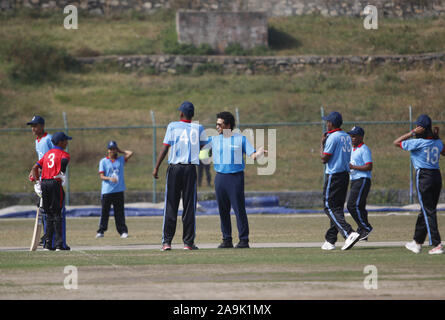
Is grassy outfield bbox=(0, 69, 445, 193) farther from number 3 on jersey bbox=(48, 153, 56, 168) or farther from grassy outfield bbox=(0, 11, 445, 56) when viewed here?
number 3 on jersey bbox=(48, 153, 56, 168)

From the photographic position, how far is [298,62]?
37.3 meters

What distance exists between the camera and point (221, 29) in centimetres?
3872

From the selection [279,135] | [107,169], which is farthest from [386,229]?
[279,135]

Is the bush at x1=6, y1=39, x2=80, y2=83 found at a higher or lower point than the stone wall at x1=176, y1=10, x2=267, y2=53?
lower

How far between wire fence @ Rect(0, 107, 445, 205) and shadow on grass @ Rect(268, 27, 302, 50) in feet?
38.5

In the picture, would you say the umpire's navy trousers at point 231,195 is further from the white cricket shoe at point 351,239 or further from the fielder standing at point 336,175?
the white cricket shoe at point 351,239

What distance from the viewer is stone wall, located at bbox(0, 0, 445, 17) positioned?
43.0m

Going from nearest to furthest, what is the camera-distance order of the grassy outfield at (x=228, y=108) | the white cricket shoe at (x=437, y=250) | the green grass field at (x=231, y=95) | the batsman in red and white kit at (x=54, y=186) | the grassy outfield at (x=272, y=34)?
the white cricket shoe at (x=437, y=250) < the batsman in red and white kit at (x=54, y=186) < the grassy outfield at (x=228, y=108) < the green grass field at (x=231, y=95) < the grassy outfield at (x=272, y=34)

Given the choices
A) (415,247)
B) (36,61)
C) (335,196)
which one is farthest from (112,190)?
(36,61)

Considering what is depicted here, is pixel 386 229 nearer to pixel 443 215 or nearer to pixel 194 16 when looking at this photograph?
pixel 443 215

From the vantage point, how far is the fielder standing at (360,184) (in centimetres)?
1225

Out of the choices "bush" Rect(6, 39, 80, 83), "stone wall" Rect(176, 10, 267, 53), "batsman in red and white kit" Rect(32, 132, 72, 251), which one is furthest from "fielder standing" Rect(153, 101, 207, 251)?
"stone wall" Rect(176, 10, 267, 53)

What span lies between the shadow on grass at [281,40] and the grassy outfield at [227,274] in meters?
29.2

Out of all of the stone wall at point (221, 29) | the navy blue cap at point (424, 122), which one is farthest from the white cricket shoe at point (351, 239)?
the stone wall at point (221, 29)
